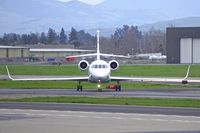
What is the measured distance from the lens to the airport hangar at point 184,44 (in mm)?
134250

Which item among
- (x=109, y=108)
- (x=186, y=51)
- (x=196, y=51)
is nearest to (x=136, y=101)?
(x=109, y=108)

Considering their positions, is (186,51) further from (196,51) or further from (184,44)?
(196,51)

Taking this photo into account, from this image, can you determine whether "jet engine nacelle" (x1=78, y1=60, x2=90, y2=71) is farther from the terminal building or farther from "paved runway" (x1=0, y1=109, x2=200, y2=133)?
the terminal building

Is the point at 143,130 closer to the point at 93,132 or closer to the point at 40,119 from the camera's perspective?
the point at 93,132

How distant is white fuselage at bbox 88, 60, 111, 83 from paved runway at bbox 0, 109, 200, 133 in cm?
2155

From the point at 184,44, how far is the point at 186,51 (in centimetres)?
220

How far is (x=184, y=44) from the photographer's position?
136 meters

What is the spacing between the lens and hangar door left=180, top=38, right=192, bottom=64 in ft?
442

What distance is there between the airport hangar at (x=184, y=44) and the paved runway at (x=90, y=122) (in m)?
109

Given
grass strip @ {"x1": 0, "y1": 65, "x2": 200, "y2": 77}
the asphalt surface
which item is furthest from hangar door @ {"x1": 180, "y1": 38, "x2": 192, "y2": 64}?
the asphalt surface

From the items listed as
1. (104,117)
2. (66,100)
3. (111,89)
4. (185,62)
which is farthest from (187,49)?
(104,117)

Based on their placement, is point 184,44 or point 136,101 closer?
point 136,101

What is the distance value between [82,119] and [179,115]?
5.01 m

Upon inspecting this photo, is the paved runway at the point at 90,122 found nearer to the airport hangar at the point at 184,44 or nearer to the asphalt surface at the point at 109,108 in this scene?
the asphalt surface at the point at 109,108
